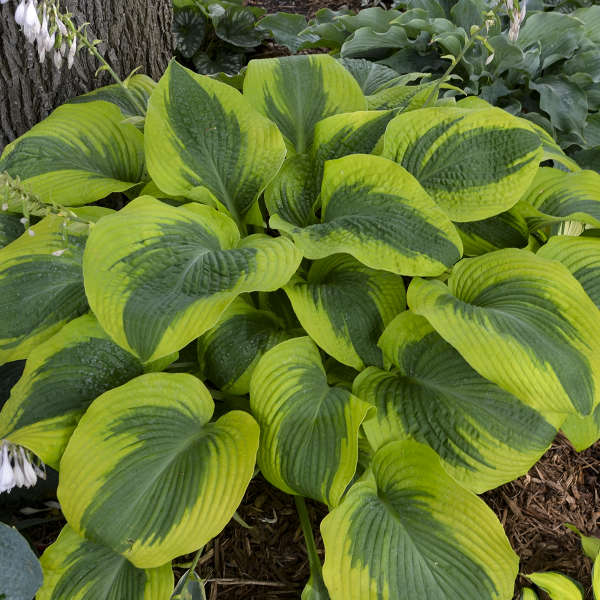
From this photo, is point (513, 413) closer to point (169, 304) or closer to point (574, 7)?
point (169, 304)

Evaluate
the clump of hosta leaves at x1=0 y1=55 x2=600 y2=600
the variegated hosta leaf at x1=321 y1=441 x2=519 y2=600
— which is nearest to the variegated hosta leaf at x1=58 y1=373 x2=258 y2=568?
the clump of hosta leaves at x1=0 y1=55 x2=600 y2=600

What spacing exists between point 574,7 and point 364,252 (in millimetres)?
2538

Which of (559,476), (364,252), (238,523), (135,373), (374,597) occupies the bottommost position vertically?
(559,476)

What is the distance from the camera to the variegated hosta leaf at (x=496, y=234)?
163cm

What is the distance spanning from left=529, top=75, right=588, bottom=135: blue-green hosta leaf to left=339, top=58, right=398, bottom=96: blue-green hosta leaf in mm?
758

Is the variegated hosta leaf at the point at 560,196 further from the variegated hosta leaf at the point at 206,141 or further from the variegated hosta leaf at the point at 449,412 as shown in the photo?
the variegated hosta leaf at the point at 206,141

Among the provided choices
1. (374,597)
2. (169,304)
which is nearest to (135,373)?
(169,304)

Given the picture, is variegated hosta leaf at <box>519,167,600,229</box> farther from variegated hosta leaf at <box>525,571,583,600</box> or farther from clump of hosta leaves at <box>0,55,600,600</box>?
variegated hosta leaf at <box>525,571,583,600</box>

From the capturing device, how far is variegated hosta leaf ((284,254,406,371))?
1.40 meters

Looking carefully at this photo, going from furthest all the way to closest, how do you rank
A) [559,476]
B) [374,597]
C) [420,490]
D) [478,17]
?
[478,17], [559,476], [420,490], [374,597]

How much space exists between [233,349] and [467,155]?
0.74 meters

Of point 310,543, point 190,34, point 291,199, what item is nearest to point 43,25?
point 291,199

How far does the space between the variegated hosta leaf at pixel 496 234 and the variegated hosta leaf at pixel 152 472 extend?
2.54ft

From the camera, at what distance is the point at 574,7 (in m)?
3.09
